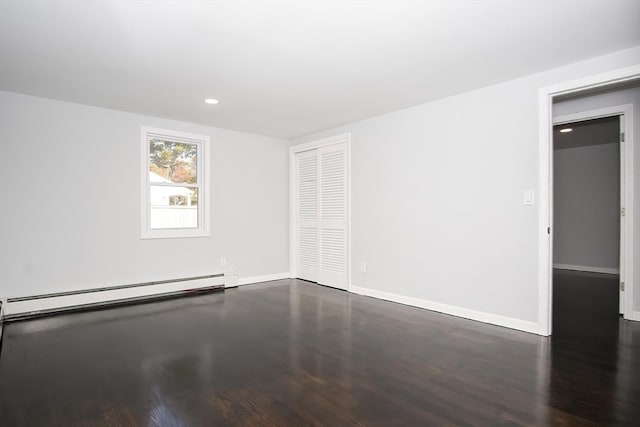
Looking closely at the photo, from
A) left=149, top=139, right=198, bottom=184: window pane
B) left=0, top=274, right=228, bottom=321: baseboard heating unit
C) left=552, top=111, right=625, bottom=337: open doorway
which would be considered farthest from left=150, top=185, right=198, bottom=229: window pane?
left=552, top=111, right=625, bottom=337: open doorway

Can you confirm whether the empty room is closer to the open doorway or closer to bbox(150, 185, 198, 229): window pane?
bbox(150, 185, 198, 229): window pane

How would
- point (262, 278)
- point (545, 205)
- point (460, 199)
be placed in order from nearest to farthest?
point (545, 205) → point (460, 199) → point (262, 278)

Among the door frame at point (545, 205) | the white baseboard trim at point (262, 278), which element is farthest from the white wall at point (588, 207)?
the white baseboard trim at point (262, 278)

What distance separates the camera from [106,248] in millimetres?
4203

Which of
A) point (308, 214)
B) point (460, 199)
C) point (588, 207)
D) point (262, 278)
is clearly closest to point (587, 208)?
point (588, 207)

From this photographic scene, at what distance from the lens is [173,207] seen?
190 inches

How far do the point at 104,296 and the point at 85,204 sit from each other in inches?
43.6

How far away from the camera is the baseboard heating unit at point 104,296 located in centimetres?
363

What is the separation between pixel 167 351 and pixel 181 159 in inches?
116

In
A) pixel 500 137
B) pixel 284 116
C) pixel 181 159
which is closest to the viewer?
pixel 500 137

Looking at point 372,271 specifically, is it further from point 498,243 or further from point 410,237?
point 498,243

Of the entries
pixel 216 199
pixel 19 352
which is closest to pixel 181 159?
pixel 216 199

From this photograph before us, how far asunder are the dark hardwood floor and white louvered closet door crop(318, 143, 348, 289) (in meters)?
1.28

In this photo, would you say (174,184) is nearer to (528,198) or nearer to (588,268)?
(528,198)
